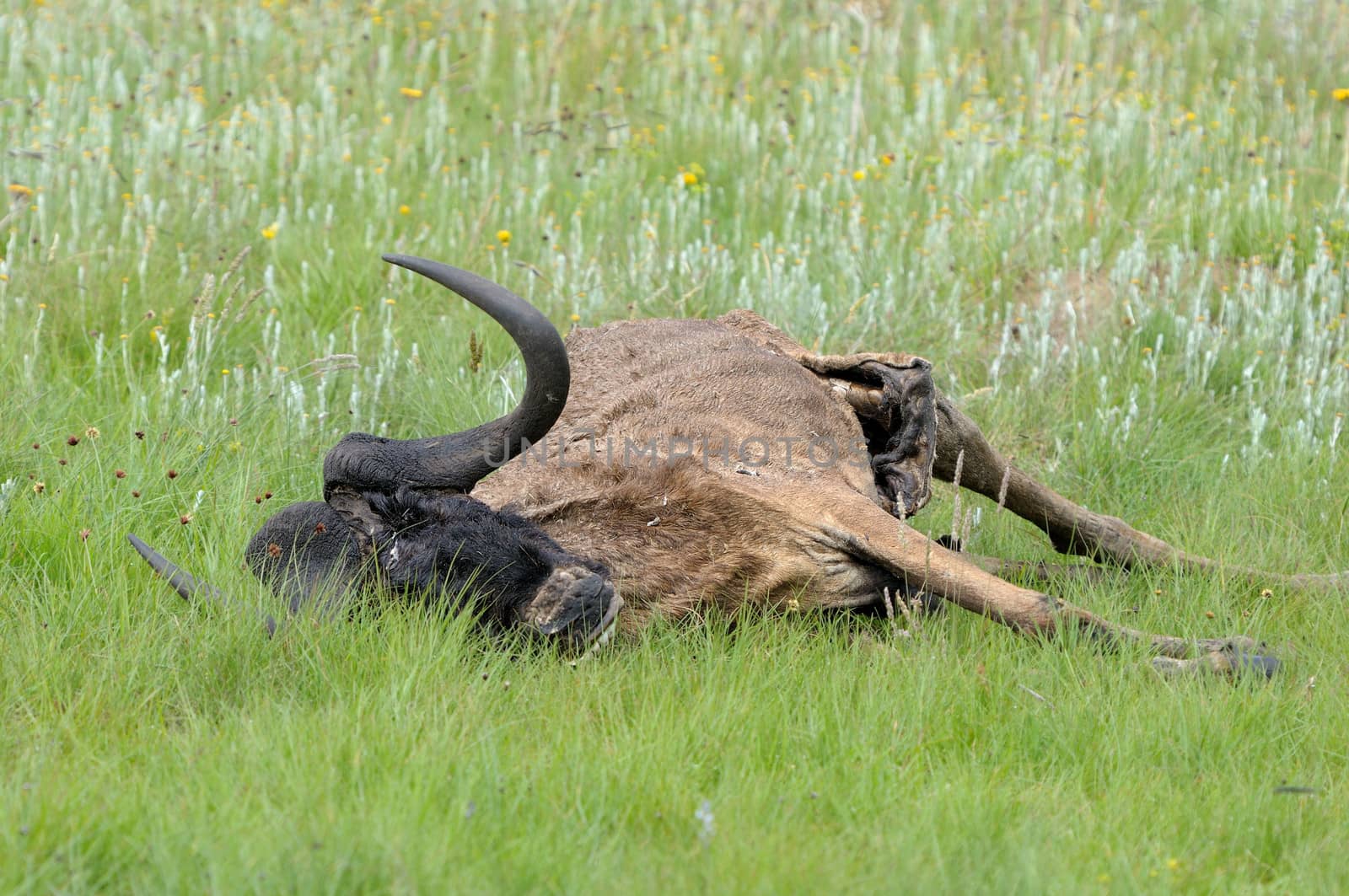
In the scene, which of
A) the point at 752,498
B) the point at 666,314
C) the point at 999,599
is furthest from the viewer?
the point at 666,314

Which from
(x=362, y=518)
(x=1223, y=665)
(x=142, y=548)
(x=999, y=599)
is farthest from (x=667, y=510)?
(x=1223, y=665)

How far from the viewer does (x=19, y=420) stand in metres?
5.92

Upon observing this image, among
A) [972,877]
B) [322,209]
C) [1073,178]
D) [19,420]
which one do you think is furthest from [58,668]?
[1073,178]

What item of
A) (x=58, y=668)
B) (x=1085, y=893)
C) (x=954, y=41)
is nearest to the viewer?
(x=1085, y=893)

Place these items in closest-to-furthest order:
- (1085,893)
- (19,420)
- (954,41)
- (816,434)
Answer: (1085,893) < (816,434) < (19,420) < (954,41)

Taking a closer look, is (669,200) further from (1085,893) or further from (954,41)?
(1085,893)

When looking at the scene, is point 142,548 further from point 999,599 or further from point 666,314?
point 666,314

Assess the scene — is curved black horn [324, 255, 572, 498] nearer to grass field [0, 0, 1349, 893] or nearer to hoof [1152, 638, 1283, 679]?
grass field [0, 0, 1349, 893]

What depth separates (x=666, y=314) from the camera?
7379mm

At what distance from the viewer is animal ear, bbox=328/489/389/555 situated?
427 centimetres

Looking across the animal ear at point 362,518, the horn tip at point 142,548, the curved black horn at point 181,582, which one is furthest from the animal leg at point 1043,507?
the horn tip at point 142,548

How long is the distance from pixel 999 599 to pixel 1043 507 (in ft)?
4.38

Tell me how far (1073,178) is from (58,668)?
684cm

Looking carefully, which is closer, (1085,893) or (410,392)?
(1085,893)
